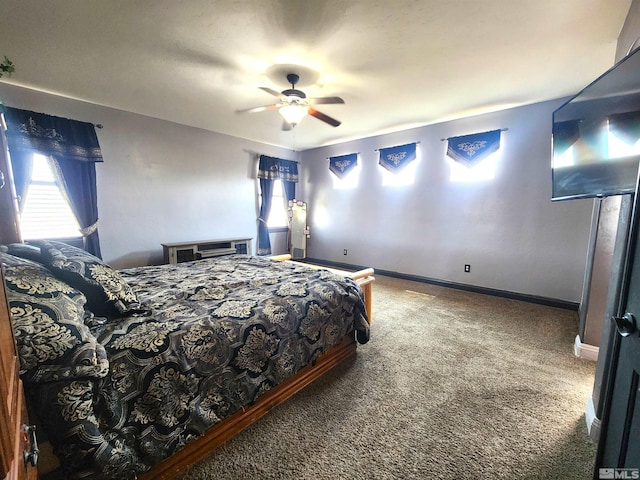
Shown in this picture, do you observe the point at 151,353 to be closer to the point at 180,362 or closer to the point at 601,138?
the point at 180,362

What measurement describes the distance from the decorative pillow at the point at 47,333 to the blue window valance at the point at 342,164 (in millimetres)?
4711

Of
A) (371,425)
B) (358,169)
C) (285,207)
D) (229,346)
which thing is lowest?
(371,425)

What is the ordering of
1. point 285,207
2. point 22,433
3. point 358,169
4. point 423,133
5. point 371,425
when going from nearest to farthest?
point 22,433 < point 371,425 < point 423,133 < point 358,169 < point 285,207

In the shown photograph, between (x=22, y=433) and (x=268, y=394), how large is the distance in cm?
119

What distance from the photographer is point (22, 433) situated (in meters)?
0.63

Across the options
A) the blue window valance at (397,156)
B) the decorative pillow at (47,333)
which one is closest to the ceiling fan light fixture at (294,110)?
the decorative pillow at (47,333)

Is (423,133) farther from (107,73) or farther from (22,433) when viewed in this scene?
(22,433)

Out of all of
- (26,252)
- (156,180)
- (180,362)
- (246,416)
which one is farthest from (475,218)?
(156,180)

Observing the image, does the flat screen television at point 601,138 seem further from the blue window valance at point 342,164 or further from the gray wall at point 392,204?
the blue window valance at point 342,164

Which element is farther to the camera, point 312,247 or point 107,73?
point 312,247

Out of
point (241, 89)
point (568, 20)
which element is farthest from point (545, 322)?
point (241, 89)

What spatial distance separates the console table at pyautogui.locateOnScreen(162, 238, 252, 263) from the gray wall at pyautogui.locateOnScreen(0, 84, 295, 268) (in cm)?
29

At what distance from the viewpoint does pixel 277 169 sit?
5.46 m

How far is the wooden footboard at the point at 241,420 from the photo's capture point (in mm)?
1256
